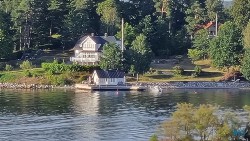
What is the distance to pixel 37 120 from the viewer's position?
7044 centimetres

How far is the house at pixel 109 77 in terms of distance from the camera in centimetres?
10631

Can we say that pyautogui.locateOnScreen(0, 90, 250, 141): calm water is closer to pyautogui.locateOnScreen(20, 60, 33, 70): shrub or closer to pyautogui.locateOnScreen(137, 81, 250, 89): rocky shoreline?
pyautogui.locateOnScreen(137, 81, 250, 89): rocky shoreline

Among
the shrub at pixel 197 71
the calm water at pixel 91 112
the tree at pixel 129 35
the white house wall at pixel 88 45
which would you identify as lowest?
the calm water at pixel 91 112

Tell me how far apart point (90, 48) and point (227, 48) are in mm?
24090

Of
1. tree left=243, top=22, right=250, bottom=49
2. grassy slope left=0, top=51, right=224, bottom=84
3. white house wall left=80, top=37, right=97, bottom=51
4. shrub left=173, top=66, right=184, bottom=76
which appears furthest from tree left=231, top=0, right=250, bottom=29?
white house wall left=80, top=37, right=97, bottom=51

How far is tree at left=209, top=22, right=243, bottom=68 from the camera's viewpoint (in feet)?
360

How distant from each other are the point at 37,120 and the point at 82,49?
5111 centimetres

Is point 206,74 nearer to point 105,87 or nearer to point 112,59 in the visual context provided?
point 112,59

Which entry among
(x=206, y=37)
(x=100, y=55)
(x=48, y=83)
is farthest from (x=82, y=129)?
(x=206, y=37)

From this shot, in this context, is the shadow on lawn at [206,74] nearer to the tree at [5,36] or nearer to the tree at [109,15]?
the tree at [109,15]

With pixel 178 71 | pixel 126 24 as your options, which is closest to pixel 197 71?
pixel 178 71

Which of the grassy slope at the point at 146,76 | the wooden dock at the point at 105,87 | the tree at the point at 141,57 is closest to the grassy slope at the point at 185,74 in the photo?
the grassy slope at the point at 146,76

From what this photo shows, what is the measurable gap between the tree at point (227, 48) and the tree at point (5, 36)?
108 ft

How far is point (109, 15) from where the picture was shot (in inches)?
5064
